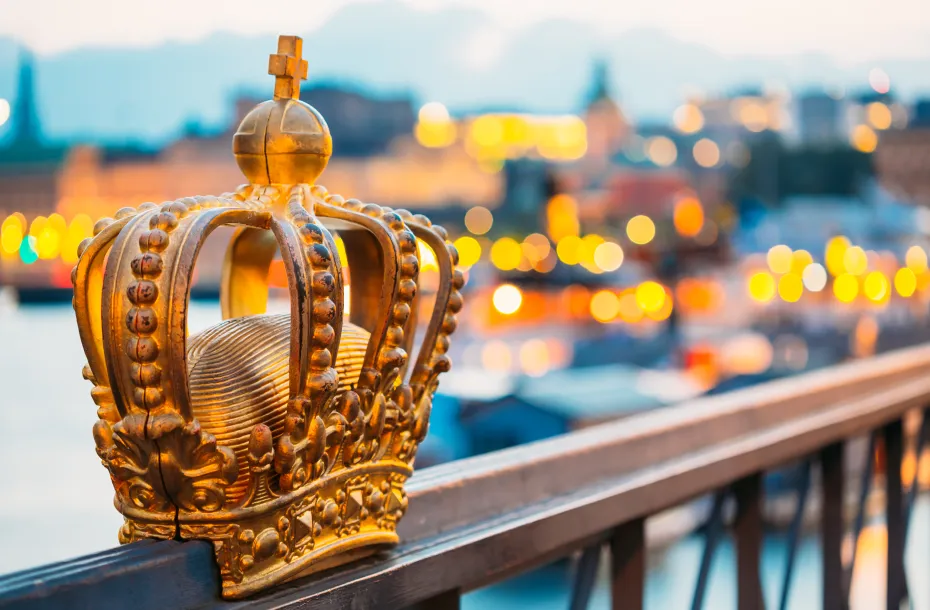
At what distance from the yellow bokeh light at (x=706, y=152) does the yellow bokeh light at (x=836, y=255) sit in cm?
2990

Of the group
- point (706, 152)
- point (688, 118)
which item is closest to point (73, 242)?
point (706, 152)

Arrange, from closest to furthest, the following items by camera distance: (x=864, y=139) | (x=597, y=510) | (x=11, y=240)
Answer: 1. (x=597, y=510)
2. (x=11, y=240)
3. (x=864, y=139)

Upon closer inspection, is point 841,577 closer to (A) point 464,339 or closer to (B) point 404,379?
(B) point 404,379

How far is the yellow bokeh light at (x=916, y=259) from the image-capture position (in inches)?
771

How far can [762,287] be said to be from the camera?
19.1 metres

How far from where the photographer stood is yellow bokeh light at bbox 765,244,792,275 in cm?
1970

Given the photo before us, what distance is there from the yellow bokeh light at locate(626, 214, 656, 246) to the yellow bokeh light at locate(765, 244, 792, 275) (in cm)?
903

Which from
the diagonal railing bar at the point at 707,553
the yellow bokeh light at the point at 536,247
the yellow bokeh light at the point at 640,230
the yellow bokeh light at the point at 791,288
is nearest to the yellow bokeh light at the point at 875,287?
the yellow bokeh light at the point at 791,288

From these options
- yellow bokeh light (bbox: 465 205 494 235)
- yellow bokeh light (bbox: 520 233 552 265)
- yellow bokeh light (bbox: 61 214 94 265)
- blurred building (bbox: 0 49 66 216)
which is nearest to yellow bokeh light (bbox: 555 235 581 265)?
yellow bokeh light (bbox: 520 233 552 265)

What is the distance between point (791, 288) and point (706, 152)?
110 ft

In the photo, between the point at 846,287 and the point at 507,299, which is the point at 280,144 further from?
the point at 846,287

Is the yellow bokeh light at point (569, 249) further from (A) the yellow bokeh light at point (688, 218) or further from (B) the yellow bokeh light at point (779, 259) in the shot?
(A) the yellow bokeh light at point (688, 218)

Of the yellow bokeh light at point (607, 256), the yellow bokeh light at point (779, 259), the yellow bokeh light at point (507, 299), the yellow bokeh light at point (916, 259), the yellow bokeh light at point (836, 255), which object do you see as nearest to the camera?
the yellow bokeh light at point (507, 299)

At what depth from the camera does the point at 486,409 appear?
590 cm
